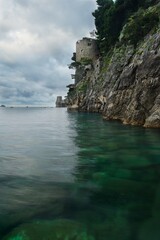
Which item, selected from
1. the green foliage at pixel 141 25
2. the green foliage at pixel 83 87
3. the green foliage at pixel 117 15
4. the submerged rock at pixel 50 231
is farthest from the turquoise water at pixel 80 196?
the green foliage at pixel 83 87

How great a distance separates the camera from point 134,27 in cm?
→ 4466

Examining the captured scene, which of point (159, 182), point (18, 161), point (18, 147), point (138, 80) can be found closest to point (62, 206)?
point (159, 182)

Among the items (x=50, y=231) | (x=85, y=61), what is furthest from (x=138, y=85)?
(x=85, y=61)

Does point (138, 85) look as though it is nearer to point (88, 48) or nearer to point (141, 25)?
point (141, 25)

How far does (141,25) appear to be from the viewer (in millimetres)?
43938

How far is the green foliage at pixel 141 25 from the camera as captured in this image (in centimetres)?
4258

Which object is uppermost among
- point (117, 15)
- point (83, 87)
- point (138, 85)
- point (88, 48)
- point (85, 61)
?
point (117, 15)

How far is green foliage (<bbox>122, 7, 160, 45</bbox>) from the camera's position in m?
42.6

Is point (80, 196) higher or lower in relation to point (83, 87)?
lower

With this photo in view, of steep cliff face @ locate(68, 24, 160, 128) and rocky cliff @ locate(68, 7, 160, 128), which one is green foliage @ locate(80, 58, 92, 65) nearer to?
rocky cliff @ locate(68, 7, 160, 128)

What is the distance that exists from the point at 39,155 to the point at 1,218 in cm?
920

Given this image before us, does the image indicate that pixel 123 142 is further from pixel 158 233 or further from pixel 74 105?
pixel 74 105

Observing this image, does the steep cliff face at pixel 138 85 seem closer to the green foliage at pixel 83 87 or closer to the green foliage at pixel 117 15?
the green foliage at pixel 117 15

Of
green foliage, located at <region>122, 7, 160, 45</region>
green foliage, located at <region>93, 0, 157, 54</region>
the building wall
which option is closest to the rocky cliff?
green foliage, located at <region>122, 7, 160, 45</region>
